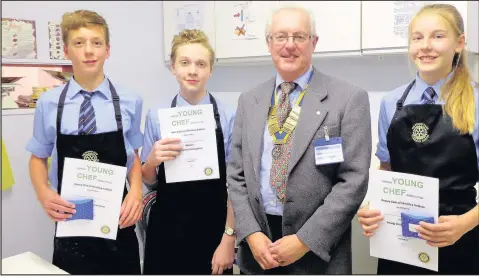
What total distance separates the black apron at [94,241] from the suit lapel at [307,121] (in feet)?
2.27

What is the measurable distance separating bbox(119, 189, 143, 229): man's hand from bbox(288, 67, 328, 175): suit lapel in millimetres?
624

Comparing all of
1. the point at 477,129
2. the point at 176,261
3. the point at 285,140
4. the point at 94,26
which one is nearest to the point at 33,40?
the point at 94,26

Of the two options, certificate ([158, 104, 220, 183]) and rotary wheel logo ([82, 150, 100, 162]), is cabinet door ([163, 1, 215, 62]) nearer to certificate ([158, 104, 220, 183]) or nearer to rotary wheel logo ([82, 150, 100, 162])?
certificate ([158, 104, 220, 183])

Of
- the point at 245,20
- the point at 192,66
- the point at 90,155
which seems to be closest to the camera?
the point at 90,155

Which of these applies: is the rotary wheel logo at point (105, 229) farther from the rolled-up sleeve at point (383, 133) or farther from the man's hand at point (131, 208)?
the rolled-up sleeve at point (383, 133)

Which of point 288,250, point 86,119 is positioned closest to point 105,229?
point 86,119

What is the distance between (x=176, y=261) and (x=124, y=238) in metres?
0.24

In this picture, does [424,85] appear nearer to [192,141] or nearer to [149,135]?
[192,141]

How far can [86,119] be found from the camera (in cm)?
160

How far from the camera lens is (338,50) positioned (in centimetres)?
255

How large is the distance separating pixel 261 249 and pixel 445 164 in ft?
2.14

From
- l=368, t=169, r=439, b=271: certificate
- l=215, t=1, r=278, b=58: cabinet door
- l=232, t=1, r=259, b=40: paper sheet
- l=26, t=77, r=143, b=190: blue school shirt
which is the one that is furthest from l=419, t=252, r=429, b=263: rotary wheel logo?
l=232, t=1, r=259, b=40: paper sheet

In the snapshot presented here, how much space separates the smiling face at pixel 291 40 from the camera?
4.60 feet

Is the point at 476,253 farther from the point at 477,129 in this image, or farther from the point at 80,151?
the point at 80,151
